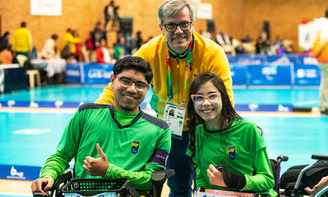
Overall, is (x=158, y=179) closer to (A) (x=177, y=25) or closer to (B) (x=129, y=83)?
(B) (x=129, y=83)

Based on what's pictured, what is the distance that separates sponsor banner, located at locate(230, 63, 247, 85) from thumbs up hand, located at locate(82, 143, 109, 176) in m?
11.8

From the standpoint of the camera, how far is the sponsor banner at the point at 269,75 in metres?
13.4

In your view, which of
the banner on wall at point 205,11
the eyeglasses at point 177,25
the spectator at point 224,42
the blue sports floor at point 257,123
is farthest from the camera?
the banner on wall at point 205,11

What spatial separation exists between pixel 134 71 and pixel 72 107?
756 centimetres

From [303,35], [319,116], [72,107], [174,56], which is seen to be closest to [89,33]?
[72,107]

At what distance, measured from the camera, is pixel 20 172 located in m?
4.50

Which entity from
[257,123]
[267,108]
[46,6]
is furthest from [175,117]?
[46,6]

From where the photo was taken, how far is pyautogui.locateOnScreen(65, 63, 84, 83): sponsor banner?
15633 millimetres

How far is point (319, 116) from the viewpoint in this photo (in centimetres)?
825

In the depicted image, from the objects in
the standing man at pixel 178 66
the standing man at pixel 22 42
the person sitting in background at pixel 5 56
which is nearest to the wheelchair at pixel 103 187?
the standing man at pixel 178 66

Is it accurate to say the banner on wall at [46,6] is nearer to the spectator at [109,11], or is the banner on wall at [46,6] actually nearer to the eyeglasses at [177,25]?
the spectator at [109,11]

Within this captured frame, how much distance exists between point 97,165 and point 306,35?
25180 millimetres

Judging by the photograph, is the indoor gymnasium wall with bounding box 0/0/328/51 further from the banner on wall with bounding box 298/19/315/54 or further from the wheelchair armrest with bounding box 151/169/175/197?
the wheelchair armrest with bounding box 151/169/175/197

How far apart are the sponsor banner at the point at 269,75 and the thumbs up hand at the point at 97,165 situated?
11.9 m
